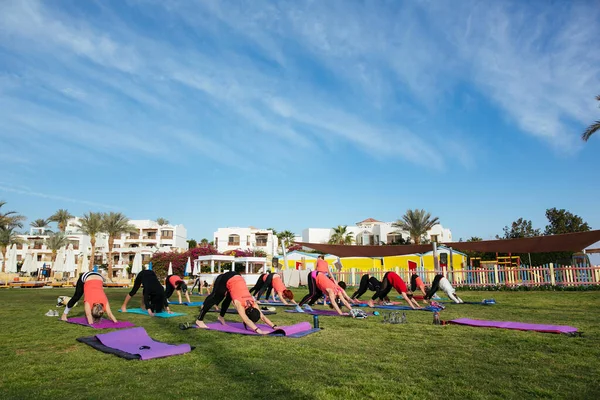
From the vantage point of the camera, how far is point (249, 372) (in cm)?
442

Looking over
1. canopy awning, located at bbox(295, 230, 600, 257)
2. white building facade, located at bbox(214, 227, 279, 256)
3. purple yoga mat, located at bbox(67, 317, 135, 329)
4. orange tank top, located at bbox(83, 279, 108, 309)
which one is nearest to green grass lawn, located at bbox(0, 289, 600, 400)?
purple yoga mat, located at bbox(67, 317, 135, 329)

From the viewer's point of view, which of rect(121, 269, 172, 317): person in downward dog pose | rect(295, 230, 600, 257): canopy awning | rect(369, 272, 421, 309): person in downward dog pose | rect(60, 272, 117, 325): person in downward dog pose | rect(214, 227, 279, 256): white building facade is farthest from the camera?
rect(214, 227, 279, 256): white building facade

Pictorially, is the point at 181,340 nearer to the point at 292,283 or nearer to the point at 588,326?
the point at 588,326

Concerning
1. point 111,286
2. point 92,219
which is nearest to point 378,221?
point 92,219

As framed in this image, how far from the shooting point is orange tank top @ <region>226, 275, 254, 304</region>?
287 inches

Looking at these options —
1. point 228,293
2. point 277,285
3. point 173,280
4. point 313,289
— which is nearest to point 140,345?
point 228,293

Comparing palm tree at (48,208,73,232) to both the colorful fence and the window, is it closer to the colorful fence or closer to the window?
the window

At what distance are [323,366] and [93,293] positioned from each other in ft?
20.1

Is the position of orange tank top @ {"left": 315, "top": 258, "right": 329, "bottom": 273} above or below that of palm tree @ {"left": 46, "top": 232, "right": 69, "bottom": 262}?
below

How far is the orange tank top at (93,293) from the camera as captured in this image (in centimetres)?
858

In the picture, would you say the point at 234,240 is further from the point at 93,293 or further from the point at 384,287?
the point at 93,293

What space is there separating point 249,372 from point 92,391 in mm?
1512

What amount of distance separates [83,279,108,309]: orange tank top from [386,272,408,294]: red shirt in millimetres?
7500

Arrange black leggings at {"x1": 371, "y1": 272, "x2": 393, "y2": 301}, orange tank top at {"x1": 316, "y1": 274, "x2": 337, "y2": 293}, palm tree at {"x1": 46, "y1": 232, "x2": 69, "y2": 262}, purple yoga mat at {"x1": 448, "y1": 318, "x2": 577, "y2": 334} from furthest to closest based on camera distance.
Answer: palm tree at {"x1": 46, "y1": 232, "x2": 69, "y2": 262}, black leggings at {"x1": 371, "y1": 272, "x2": 393, "y2": 301}, orange tank top at {"x1": 316, "y1": 274, "x2": 337, "y2": 293}, purple yoga mat at {"x1": 448, "y1": 318, "x2": 577, "y2": 334}
